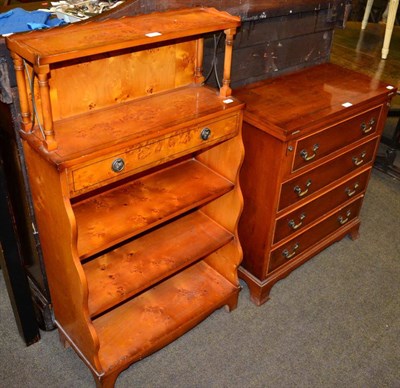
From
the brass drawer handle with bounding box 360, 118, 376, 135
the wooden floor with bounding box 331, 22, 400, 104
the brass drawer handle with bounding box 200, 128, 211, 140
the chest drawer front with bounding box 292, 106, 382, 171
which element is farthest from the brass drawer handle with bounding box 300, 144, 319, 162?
the wooden floor with bounding box 331, 22, 400, 104

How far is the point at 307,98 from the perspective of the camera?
2.46 meters

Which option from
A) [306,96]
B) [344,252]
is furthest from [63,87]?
[344,252]

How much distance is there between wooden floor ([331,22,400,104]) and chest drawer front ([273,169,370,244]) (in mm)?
865

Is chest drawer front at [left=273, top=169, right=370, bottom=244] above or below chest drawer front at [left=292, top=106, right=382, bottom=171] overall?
below

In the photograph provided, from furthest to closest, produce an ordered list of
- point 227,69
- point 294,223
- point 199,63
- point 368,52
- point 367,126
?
point 368,52 → point 367,126 → point 294,223 → point 199,63 → point 227,69

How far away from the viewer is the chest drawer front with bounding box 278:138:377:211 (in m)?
2.36

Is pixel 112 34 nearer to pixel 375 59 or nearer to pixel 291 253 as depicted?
pixel 291 253

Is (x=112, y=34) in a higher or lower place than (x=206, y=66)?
higher

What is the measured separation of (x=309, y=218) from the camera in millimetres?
2625

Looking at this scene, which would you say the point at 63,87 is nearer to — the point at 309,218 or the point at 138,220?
the point at 138,220

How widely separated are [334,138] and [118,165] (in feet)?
3.84

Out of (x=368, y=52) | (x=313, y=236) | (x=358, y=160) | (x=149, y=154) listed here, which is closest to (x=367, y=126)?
(x=358, y=160)

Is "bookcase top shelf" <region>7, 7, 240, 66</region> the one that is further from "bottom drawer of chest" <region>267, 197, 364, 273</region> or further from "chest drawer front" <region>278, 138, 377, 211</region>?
"bottom drawer of chest" <region>267, 197, 364, 273</region>

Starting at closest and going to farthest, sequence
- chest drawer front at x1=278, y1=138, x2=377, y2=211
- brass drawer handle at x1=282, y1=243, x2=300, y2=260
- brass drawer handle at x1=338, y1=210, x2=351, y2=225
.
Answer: chest drawer front at x1=278, y1=138, x2=377, y2=211 < brass drawer handle at x1=282, y1=243, x2=300, y2=260 < brass drawer handle at x1=338, y1=210, x2=351, y2=225
